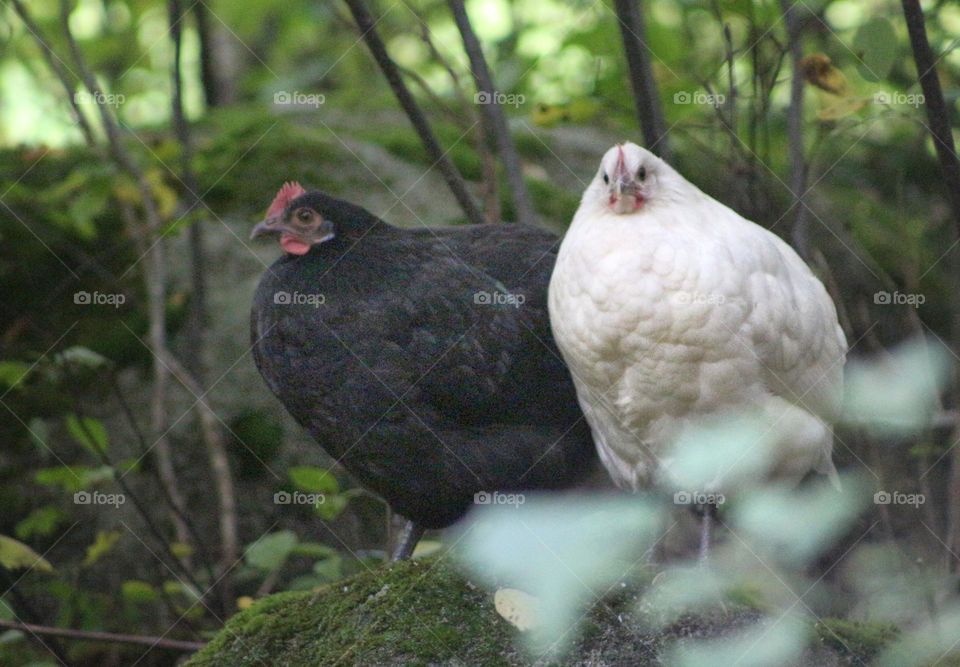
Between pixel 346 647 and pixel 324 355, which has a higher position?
pixel 324 355

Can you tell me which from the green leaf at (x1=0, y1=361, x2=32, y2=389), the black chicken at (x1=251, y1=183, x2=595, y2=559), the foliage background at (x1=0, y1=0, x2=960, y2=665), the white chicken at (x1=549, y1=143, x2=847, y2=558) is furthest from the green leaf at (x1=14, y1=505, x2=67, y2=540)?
the white chicken at (x1=549, y1=143, x2=847, y2=558)

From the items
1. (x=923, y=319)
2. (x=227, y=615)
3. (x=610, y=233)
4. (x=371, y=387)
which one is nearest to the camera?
(x=610, y=233)

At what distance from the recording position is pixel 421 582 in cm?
298

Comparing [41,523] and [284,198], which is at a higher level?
[284,198]

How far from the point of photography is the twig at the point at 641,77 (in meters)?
3.54

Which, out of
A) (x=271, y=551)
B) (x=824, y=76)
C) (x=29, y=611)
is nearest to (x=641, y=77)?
(x=824, y=76)

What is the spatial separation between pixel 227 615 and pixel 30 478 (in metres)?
1.24

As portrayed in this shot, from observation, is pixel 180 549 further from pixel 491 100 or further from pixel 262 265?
pixel 491 100

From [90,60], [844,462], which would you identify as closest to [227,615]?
[844,462]

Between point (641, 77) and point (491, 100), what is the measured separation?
2.01ft

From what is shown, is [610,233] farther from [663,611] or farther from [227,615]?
[227,615]

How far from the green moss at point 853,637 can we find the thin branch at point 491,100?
70.6 inches

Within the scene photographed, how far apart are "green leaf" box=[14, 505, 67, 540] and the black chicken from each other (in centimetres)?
145

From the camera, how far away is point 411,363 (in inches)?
134
